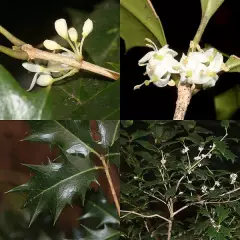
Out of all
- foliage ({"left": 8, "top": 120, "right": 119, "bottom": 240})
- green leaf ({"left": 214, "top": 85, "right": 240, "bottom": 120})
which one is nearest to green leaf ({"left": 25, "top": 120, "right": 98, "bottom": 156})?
foliage ({"left": 8, "top": 120, "right": 119, "bottom": 240})

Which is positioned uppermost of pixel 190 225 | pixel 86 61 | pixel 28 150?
pixel 86 61

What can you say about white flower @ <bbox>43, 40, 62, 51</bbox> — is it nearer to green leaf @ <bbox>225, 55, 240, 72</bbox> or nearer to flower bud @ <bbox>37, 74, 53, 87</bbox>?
flower bud @ <bbox>37, 74, 53, 87</bbox>

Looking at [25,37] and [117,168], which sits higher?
[25,37]

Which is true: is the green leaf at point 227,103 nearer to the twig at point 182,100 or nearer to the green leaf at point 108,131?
the twig at point 182,100

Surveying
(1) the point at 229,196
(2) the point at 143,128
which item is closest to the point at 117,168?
(2) the point at 143,128

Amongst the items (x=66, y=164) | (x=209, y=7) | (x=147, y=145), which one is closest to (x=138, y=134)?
(x=147, y=145)

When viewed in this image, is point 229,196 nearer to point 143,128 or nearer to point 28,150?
point 143,128

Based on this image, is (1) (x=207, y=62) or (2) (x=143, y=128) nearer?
(1) (x=207, y=62)
